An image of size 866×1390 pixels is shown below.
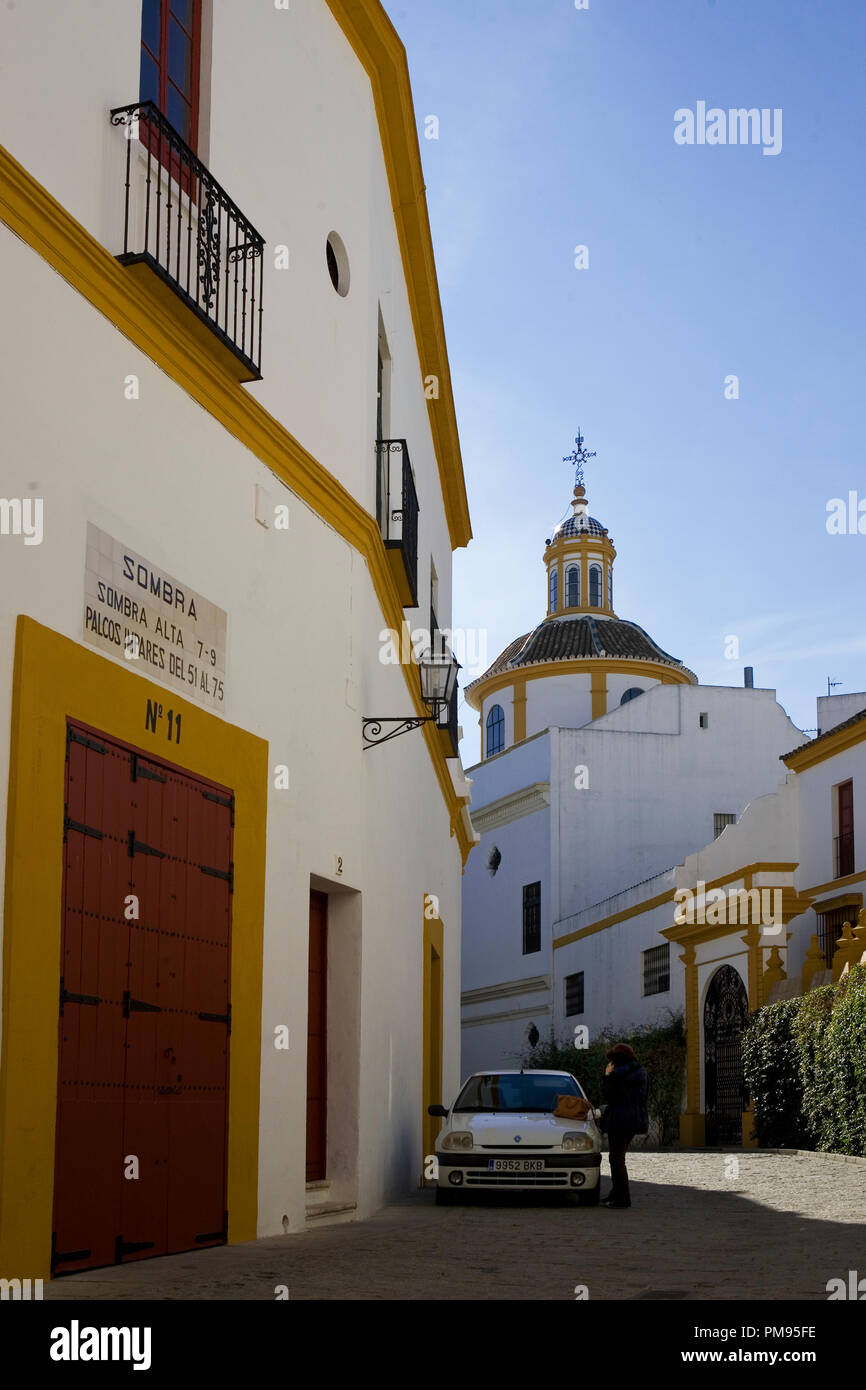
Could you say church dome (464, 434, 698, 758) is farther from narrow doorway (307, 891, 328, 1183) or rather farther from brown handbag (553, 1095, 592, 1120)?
narrow doorway (307, 891, 328, 1183)

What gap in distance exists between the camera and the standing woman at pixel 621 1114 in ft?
46.4

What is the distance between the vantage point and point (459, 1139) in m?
15.0

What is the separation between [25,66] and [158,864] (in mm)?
4132

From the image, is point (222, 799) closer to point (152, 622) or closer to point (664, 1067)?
point (152, 622)

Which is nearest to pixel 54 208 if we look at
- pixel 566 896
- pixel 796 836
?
pixel 796 836

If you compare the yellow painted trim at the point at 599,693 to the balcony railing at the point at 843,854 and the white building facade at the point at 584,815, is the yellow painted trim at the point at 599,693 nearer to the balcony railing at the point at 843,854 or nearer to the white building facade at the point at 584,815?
the white building facade at the point at 584,815

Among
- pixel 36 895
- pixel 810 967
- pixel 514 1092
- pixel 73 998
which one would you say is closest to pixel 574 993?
pixel 810 967

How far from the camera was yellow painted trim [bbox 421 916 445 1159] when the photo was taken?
19.8 m

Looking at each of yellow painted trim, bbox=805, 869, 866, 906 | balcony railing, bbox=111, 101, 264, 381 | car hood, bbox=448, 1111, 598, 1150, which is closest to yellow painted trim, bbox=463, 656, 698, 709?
yellow painted trim, bbox=805, 869, 866, 906

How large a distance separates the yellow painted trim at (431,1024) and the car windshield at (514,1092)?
2320 millimetres

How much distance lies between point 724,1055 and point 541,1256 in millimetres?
21104

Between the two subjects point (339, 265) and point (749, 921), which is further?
point (749, 921)

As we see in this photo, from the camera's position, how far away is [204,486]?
9742 mm

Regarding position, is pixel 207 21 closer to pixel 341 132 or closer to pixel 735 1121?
pixel 341 132
